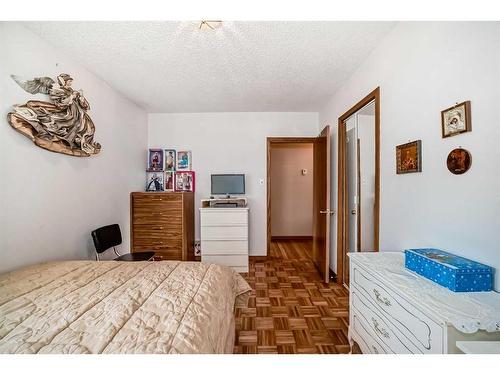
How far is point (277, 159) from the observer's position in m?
4.93

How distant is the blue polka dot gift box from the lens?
908mm

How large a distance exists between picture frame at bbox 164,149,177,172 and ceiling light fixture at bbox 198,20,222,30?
90.3 inches

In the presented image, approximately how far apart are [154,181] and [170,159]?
1.47ft

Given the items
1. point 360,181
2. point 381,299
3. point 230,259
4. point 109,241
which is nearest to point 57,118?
point 109,241

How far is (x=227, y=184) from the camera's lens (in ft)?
11.8

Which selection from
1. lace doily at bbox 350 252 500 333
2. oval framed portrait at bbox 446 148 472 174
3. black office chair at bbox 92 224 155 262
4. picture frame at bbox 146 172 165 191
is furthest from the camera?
picture frame at bbox 146 172 165 191

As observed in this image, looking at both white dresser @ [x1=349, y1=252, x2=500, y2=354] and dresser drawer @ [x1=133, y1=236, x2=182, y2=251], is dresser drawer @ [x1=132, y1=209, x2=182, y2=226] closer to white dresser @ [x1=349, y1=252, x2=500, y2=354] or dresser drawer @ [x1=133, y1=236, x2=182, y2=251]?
dresser drawer @ [x1=133, y1=236, x2=182, y2=251]

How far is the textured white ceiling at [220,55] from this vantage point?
166 centimetres

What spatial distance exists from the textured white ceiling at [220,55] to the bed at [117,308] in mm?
1804

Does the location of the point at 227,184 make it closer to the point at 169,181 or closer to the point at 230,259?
the point at 169,181

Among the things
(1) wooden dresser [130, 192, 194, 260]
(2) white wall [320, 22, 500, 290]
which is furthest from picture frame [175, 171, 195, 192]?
(2) white wall [320, 22, 500, 290]

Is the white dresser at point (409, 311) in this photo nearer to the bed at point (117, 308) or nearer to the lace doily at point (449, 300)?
the lace doily at point (449, 300)

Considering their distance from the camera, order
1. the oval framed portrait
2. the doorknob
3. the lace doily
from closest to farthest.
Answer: the lace doily
the oval framed portrait
the doorknob

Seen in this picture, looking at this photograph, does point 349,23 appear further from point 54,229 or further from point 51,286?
point 54,229
